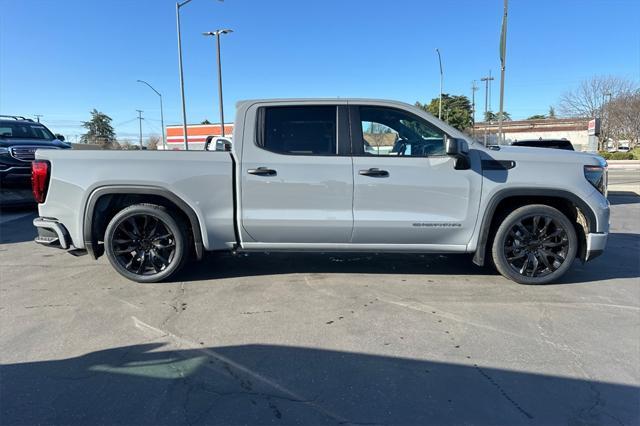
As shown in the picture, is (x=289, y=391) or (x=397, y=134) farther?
(x=397, y=134)

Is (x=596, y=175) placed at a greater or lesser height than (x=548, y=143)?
lesser

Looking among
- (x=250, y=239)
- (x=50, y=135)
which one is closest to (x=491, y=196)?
(x=250, y=239)

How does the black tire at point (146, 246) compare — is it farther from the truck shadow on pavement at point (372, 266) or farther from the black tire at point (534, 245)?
the black tire at point (534, 245)

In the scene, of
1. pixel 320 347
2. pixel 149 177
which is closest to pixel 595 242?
pixel 320 347

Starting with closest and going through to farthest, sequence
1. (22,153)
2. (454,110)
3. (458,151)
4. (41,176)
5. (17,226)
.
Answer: (458,151) < (41,176) < (17,226) < (22,153) < (454,110)

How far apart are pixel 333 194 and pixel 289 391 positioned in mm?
2120

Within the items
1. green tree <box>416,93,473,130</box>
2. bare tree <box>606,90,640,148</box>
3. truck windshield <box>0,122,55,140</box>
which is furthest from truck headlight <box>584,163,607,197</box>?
green tree <box>416,93,473,130</box>

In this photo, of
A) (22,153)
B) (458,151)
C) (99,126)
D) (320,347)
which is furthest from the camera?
(99,126)

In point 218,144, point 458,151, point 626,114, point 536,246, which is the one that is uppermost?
point 626,114

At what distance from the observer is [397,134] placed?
4543 millimetres

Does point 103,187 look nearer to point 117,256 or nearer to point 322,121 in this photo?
point 117,256

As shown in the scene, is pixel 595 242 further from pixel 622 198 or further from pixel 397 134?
pixel 622 198

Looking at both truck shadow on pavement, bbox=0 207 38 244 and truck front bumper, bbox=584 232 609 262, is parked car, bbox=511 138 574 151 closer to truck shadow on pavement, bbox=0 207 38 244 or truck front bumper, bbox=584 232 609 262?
truck front bumper, bbox=584 232 609 262

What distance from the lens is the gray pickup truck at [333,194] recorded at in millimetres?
4211
